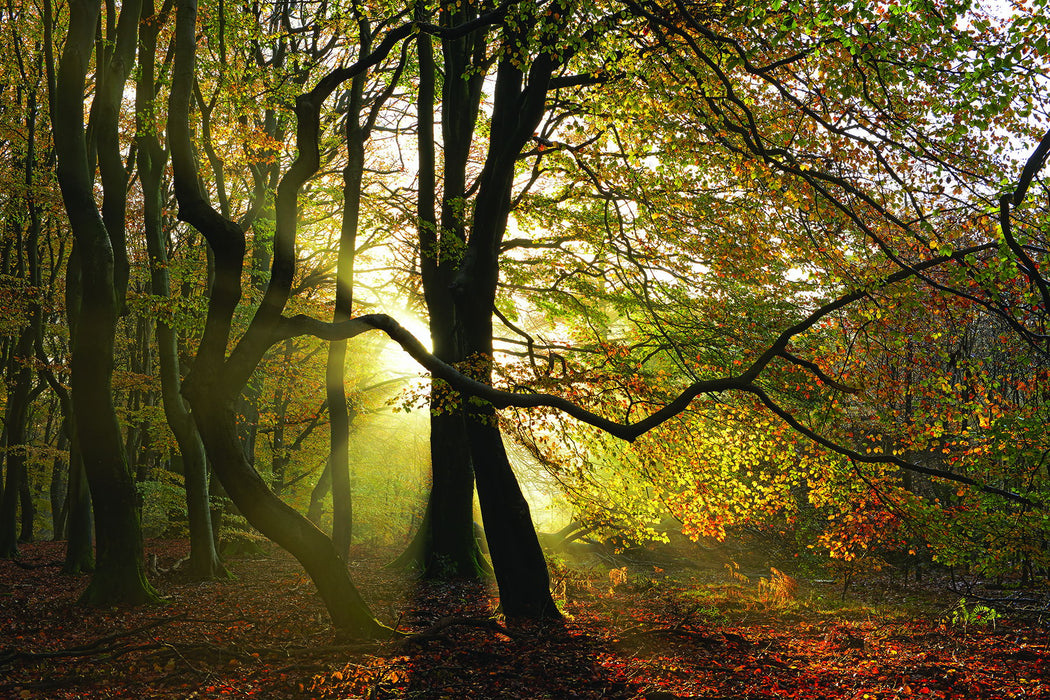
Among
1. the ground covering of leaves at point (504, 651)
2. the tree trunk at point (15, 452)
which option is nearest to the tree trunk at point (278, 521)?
the ground covering of leaves at point (504, 651)

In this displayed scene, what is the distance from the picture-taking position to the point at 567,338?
13.8 meters

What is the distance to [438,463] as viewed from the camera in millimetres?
12531

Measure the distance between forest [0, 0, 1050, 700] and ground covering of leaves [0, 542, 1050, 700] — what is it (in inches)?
2.3

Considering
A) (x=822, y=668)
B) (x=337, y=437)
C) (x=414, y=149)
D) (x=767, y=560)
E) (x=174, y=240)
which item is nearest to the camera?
(x=822, y=668)

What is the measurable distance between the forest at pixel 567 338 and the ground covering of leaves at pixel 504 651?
6cm

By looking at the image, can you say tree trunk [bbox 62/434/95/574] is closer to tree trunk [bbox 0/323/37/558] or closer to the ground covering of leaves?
the ground covering of leaves

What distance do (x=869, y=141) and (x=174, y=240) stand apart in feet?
69.9

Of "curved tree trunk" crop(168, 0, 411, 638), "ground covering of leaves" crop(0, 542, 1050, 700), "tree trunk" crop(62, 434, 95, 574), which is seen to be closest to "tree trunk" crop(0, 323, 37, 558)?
"tree trunk" crop(62, 434, 95, 574)

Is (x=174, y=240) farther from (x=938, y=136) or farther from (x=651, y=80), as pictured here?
(x=938, y=136)

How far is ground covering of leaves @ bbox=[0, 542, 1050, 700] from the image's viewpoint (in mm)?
5867

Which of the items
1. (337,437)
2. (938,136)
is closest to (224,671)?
(337,437)

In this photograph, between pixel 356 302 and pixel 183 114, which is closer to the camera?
pixel 183 114

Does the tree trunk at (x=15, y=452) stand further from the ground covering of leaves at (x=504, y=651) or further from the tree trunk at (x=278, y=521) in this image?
the tree trunk at (x=278, y=521)

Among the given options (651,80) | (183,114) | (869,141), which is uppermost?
(651,80)
